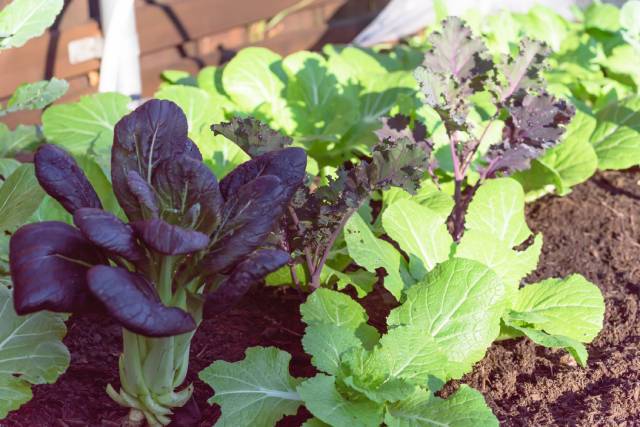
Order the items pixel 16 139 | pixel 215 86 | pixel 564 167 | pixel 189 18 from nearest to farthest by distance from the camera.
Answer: pixel 16 139 < pixel 564 167 < pixel 215 86 < pixel 189 18

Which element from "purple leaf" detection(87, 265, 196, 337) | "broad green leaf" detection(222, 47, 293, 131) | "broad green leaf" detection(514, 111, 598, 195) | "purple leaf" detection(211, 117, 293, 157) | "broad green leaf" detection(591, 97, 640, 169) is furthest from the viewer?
"broad green leaf" detection(222, 47, 293, 131)

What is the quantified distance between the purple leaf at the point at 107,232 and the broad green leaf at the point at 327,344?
1.43 ft

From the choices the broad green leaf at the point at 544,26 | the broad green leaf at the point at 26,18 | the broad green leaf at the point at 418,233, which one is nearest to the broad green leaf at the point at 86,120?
the broad green leaf at the point at 26,18

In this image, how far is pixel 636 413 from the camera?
174cm

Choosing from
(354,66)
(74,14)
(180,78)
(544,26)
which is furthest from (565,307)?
(74,14)

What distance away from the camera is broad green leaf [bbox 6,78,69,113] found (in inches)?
76.0

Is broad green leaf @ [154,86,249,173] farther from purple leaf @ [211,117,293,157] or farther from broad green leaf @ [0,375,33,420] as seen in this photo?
broad green leaf @ [0,375,33,420]

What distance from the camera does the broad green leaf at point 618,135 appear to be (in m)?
2.69

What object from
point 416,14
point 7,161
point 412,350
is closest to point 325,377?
point 412,350

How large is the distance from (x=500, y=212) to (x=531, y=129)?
0.88 feet

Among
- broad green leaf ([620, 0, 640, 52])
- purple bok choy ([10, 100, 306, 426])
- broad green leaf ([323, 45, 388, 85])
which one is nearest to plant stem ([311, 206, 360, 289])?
purple bok choy ([10, 100, 306, 426])

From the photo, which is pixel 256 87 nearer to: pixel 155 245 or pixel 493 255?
pixel 493 255

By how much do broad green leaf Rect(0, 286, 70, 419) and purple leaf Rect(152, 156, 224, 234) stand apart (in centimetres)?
37

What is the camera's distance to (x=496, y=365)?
189cm
